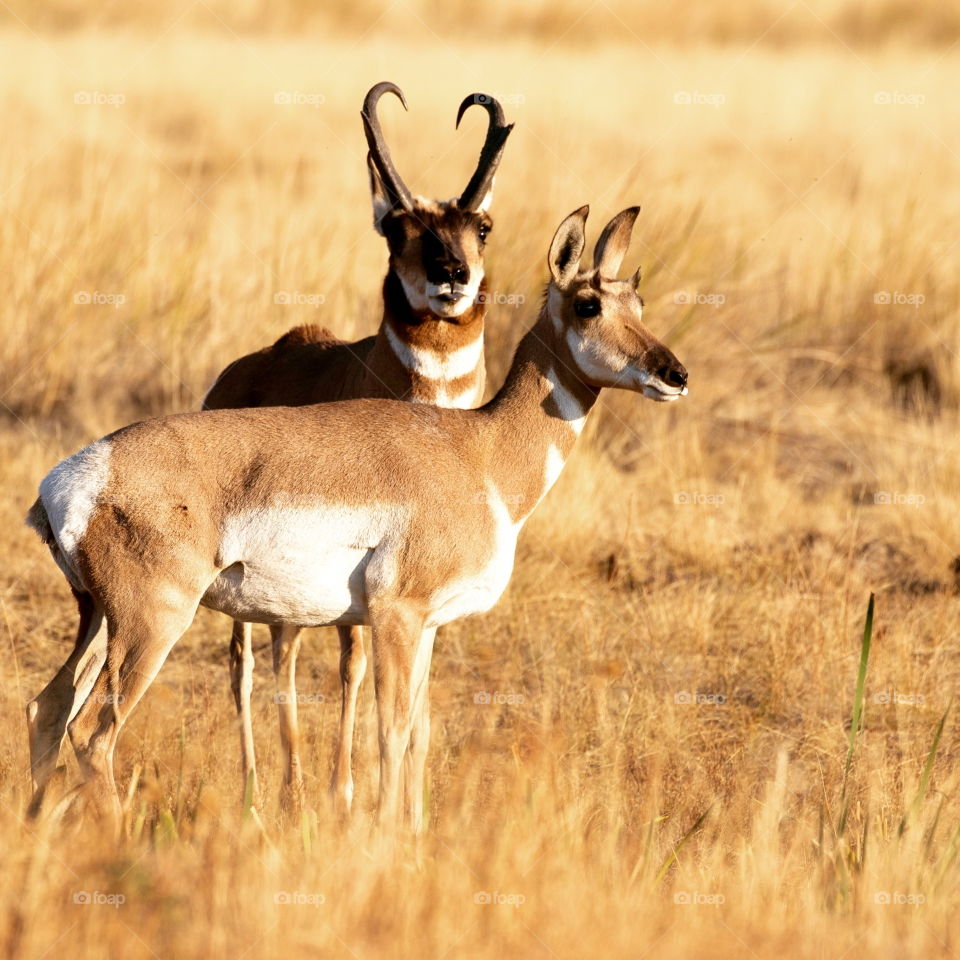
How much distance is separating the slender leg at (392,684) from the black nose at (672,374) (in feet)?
4.22

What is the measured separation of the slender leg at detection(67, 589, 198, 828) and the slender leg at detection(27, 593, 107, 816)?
1.44 ft

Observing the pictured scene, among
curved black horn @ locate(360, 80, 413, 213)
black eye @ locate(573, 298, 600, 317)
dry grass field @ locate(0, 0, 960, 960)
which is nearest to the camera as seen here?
dry grass field @ locate(0, 0, 960, 960)

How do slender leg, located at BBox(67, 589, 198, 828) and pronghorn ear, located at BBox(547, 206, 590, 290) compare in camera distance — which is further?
pronghorn ear, located at BBox(547, 206, 590, 290)

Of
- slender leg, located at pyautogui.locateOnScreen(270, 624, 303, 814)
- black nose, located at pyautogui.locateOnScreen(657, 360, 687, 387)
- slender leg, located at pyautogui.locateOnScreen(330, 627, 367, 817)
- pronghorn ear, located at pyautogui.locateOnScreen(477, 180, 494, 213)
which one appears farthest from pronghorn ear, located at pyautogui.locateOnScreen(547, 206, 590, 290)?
slender leg, located at pyautogui.locateOnScreen(270, 624, 303, 814)

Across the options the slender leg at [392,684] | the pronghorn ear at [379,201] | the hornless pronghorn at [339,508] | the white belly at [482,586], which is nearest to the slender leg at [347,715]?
the hornless pronghorn at [339,508]

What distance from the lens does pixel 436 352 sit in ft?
24.5

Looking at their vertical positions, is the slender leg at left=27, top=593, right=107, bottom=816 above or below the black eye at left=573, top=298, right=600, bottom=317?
below

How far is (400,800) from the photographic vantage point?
21.8 ft

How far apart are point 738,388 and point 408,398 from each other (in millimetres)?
6274

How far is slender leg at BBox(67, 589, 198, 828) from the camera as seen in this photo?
550cm

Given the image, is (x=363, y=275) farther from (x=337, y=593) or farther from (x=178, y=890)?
(x=178, y=890)

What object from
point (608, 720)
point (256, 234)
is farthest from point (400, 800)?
point (256, 234)

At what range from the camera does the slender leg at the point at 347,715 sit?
6915mm

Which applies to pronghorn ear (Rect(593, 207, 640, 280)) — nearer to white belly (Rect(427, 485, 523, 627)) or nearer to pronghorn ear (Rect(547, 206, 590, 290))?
pronghorn ear (Rect(547, 206, 590, 290))
